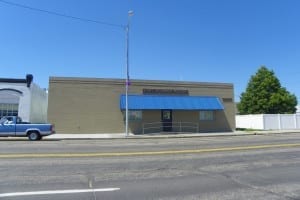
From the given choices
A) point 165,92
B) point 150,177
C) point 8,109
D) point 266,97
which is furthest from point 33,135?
point 266,97

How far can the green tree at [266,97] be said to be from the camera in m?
48.5

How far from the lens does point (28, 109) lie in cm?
3081

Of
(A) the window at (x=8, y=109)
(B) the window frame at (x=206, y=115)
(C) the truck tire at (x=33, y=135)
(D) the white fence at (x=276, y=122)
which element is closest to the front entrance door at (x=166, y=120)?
(B) the window frame at (x=206, y=115)

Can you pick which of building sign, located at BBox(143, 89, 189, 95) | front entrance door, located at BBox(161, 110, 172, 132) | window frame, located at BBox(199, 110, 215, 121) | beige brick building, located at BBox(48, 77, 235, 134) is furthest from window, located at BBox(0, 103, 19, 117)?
window frame, located at BBox(199, 110, 215, 121)

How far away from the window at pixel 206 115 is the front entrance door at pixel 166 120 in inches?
142

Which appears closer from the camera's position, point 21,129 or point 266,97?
point 21,129

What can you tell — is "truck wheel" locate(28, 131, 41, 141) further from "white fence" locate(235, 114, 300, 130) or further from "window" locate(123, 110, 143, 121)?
"white fence" locate(235, 114, 300, 130)

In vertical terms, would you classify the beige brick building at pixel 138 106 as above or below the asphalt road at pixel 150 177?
above

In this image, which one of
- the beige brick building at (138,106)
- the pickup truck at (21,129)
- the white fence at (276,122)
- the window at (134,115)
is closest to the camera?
the pickup truck at (21,129)

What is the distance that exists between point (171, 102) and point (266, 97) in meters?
26.8

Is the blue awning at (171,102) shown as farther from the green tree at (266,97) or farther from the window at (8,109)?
the green tree at (266,97)

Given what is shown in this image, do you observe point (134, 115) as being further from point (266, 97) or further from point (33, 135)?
point (266, 97)

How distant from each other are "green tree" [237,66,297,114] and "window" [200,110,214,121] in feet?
69.0

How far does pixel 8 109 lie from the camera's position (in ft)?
99.0
